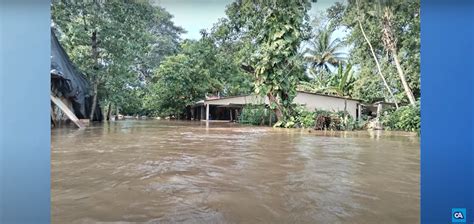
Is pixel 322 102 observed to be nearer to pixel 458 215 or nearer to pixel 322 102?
pixel 322 102

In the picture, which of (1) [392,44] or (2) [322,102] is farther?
(2) [322,102]

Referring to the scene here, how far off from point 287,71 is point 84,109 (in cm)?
614

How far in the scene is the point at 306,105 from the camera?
1345 centimetres

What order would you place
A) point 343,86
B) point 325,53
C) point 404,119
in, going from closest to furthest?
1. point 404,119
2. point 343,86
3. point 325,53

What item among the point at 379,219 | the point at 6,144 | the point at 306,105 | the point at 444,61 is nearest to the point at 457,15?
the point at 444,61

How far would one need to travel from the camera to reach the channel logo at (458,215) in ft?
6.10

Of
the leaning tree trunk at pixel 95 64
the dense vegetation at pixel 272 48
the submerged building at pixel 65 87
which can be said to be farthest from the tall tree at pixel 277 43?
the submerged building at pixel 65 87

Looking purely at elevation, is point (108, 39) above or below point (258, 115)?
above

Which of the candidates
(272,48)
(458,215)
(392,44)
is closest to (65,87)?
(272,48)

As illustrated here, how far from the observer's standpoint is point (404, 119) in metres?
9.95

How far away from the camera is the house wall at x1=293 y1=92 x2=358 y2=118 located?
1343 cm

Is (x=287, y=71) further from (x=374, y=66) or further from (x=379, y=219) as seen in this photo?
(x=379, y=219)

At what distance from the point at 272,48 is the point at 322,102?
151 inches

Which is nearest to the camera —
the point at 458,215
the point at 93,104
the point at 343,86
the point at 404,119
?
the point at 458,215
